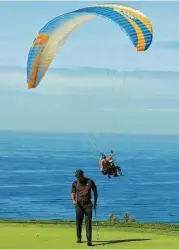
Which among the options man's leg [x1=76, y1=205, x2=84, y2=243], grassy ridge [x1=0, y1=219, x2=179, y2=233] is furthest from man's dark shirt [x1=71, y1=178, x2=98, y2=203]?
grassy ridge [x1=0, y1=219, x2=179, y2=233]

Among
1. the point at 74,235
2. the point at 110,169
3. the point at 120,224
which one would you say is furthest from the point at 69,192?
the point at 74,235

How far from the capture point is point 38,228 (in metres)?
18.2

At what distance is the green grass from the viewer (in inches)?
608

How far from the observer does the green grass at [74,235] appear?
15.4 meters

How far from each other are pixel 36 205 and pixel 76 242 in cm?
8280

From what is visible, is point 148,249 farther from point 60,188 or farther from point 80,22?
point 60,188

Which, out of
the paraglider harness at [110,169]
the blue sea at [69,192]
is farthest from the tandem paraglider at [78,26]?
the blue sea at [69,192]

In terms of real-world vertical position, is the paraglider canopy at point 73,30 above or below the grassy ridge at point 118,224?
above

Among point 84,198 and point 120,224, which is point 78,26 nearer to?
point 120,224

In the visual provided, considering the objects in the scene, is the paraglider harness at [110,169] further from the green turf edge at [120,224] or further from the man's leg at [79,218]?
the man's leg at [79,218]

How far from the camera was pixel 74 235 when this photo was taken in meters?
16.9

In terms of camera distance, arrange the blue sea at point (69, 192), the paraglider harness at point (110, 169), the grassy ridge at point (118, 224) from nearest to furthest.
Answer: the paraglider harness at point (110, 169) < the grassy ridge at point (118, 224) < the blue sea at point (69, 192)

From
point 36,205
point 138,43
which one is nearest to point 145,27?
point 138,43

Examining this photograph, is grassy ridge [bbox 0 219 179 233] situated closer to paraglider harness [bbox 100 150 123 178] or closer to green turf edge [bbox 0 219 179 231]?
green turf edge [bbox 0 219 179 231]
